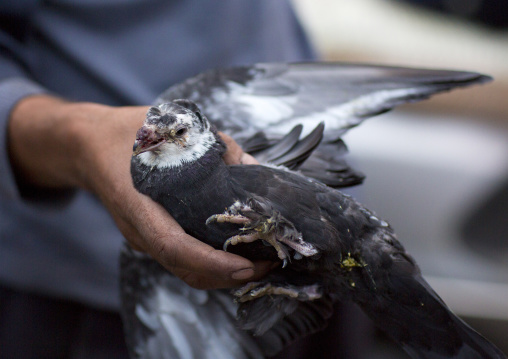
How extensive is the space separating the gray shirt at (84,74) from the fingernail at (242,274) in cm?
102

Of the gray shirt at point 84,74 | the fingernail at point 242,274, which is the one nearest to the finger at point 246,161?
the fingernail at point 242,274

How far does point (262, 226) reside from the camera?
4.80 feet

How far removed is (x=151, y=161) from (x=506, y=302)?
9.92 feet

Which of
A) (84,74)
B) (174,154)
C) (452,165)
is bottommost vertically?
(452,165)

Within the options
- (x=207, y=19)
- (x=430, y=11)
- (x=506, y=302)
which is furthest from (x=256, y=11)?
(x=506, y=302)

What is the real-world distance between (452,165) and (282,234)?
2388 mm

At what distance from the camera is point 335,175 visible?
6.44 feet

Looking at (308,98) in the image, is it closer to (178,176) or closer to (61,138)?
(178,176)

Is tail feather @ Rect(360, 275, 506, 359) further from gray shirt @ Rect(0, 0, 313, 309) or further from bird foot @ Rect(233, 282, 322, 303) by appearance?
gray shirt @ Rect(0, 0, 313, 309)

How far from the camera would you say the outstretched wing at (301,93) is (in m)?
2.02

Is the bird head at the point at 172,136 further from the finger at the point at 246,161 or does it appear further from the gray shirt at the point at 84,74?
the gray shirt at the point at 84,74

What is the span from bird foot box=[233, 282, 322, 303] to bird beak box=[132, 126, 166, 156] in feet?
1.67

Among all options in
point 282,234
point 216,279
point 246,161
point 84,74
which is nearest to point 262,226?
point 282,234

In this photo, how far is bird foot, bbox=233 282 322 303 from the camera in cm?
161
